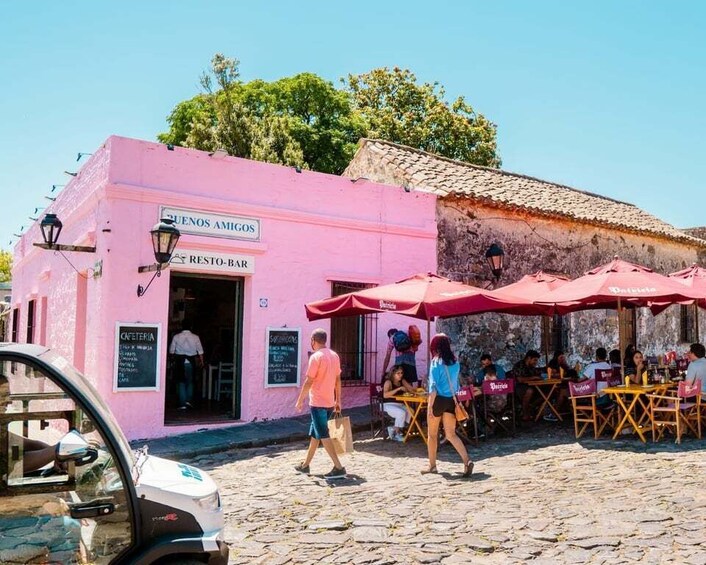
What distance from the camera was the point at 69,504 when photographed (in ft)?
10.3

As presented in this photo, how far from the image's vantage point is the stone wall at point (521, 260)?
13797 mm

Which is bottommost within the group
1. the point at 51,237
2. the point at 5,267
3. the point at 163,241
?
the point at 163,241

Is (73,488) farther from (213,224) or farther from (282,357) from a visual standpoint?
(282,357)

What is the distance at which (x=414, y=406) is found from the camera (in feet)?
32.7

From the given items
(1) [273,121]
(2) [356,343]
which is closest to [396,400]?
(2) [356,343]

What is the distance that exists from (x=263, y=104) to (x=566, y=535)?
23.9 meters

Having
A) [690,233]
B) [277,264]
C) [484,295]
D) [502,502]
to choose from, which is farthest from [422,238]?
[690,233]

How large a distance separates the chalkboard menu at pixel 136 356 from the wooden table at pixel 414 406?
11.6 ft

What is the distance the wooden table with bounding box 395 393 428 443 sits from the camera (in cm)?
A: 948

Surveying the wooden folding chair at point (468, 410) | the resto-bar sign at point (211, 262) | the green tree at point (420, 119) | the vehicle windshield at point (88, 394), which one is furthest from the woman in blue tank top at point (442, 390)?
the green tree at point (420, 119)

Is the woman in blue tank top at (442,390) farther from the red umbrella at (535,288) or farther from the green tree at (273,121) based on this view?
the green tree at (273,121)

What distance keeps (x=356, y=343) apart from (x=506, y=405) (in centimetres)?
306

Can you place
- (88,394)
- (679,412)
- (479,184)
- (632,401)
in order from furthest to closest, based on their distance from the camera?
(479,184) < (632,401) < (679,412) < (88,394)

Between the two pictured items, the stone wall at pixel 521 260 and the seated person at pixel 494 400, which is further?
the stone wall at pixel 521 260
